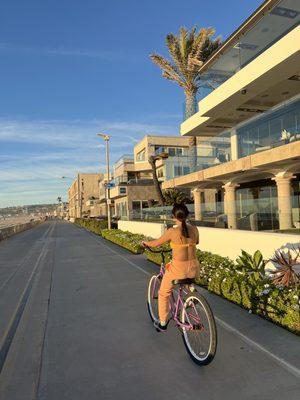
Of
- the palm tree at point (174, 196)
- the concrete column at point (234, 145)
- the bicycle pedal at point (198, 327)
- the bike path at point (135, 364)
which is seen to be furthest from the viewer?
the palm tree at point (174, 196)

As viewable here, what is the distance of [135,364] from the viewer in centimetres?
484

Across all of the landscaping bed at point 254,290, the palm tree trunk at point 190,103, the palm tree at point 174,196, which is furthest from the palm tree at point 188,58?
the landscaping bed at point 254,290

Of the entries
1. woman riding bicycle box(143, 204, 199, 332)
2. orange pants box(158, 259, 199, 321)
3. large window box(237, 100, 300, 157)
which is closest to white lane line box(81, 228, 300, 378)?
orange pants box(158, 259, 199, 321)

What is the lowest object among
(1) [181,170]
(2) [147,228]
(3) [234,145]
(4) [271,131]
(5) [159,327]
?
(5) [159,327]

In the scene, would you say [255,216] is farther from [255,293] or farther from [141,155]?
[141,155]

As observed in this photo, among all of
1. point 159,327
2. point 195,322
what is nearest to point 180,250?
point 195,322

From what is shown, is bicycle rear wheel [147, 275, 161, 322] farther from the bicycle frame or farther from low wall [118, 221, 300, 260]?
low wall [118, 221, 300, 260]

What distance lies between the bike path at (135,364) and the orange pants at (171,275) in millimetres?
484

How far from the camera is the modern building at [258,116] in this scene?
15529 mm

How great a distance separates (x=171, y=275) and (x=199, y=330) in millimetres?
800

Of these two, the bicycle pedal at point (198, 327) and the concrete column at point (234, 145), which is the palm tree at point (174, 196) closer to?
the concrete column at point (234, 145)

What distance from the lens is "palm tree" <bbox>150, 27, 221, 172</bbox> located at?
1127 inches

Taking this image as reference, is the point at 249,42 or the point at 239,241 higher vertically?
the point at 249,42

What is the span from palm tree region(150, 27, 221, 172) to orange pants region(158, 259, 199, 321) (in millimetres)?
24173
